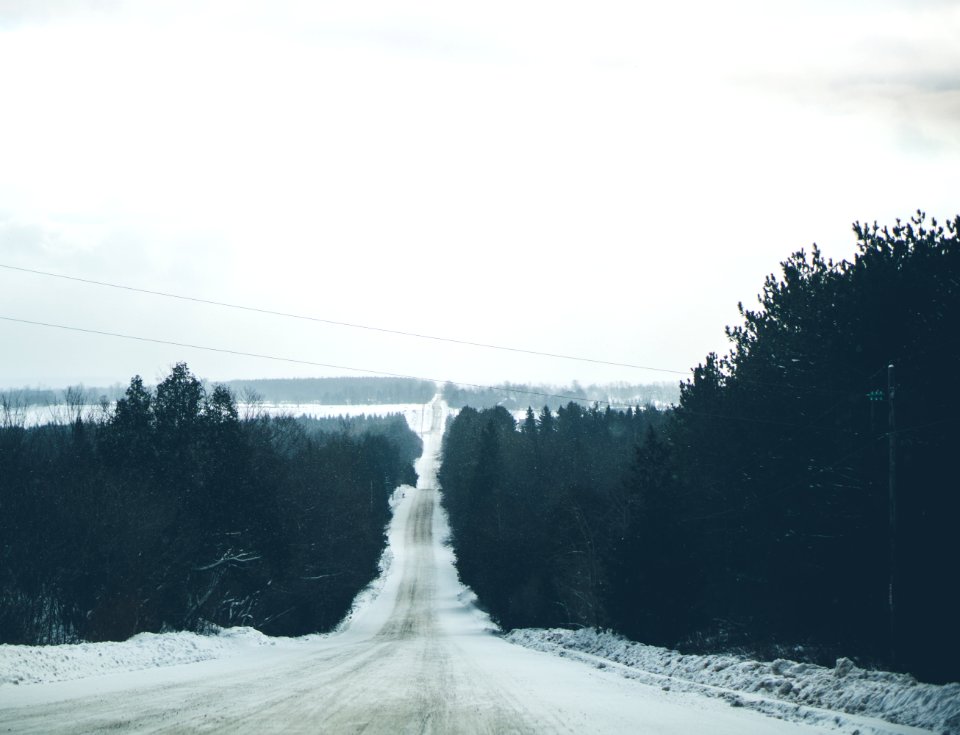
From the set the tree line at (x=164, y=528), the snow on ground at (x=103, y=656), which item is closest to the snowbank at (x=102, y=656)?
the snow on ground at (x=103, y=656)

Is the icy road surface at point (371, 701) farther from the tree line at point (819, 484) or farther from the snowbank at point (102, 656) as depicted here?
the tree line at point (819, 484)

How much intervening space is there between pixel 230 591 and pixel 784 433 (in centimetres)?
2781

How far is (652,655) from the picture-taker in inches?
895

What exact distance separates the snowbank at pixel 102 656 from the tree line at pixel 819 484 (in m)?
14.1

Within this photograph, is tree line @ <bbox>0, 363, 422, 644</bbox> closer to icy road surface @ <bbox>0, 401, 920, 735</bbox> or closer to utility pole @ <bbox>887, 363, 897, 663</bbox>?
icy road surface @ <bbox>0, 401, 920, 735</bbox>

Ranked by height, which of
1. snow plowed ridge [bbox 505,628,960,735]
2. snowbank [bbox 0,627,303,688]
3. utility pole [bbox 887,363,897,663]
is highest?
utility pole [bbox 887,363,897,663]

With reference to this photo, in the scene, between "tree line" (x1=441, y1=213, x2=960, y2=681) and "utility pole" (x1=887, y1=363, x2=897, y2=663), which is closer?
"utility pole" (x1=887, y1=363, x2=897, y2=663)

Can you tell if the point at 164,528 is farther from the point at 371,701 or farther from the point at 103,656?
the point at 371,701

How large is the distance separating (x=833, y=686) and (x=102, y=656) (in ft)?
48.6

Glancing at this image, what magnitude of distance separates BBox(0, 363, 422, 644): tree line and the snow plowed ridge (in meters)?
19.4

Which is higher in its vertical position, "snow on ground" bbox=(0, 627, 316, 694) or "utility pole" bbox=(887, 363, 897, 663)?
"utility pole" bbox=(887, 363, 897, 663)

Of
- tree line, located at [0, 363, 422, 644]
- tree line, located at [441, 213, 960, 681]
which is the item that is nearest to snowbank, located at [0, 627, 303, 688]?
tree line, located at [0, 363, 422, 644]

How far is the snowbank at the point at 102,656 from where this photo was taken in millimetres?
14773

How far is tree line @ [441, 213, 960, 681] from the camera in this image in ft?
78.0
